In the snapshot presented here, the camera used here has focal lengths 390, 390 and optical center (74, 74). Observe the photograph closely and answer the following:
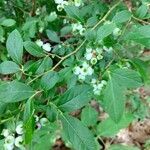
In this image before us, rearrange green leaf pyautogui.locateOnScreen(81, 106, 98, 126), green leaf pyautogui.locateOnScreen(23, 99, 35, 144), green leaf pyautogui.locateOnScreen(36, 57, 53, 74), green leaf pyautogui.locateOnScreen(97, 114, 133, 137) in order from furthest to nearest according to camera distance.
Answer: green leaf pyautogui.locateOnScreen(97, 114, 133, 137)
green leaf pyautogui.locateOnScreen(81, 106, 98, 126)
green leaf pyautogui.locateOnScreen(36, 57, 53, 74)
green leaf pyautogui.locateOnScreen(23, 99, 35, 144)

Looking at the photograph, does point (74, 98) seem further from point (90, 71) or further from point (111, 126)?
point (111, 126)

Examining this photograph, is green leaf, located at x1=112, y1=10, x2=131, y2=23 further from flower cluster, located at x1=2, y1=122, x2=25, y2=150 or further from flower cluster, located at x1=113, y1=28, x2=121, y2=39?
flower cluster, located at x1=2, y1=122, x2=25, y2=150

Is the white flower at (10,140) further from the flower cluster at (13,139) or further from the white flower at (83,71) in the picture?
the white flower at (83,71)

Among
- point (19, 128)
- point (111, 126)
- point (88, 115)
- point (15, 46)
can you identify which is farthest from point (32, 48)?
point (111, 126)

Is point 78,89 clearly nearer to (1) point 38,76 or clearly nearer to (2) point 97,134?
(1) point 38,76

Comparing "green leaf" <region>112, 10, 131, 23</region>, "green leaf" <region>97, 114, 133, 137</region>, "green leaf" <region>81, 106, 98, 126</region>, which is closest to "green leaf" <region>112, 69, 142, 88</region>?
"green leaf" <region>112, 10, 131, 23</region>

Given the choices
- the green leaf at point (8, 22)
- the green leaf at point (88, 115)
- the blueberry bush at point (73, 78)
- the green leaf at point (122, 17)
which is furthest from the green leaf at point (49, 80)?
the green leaf at point (88, 115)

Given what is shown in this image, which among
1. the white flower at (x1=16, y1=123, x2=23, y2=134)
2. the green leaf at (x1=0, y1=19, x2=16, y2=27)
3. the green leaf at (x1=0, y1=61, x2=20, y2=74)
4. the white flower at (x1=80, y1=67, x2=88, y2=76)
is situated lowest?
the white flower at (x1=16, y1=123, x2=23, y2=134)

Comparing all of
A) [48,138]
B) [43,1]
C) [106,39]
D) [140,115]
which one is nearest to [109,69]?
[106,39]
